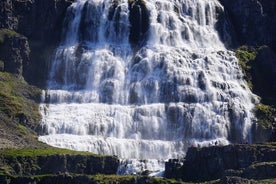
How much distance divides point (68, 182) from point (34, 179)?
794cm

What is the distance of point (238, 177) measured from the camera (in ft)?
646

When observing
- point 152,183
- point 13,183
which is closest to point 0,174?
point 13,183

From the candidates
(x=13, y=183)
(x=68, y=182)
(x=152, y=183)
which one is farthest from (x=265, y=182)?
(x=13, y=183)

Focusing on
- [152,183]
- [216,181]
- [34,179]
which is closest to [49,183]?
[34,179]

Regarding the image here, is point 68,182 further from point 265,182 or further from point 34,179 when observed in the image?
point 265,182

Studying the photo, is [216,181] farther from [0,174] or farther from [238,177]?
[0,174]

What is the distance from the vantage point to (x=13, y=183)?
197375 mm

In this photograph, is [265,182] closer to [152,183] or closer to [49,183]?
[152,183]

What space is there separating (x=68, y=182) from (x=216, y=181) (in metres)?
34.4

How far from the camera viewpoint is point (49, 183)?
7869 inches

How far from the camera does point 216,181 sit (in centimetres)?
19950

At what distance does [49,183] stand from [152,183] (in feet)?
78.7

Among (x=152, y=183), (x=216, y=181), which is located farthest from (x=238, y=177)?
(x=152, y=183)

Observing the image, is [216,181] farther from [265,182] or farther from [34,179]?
[34,179]
